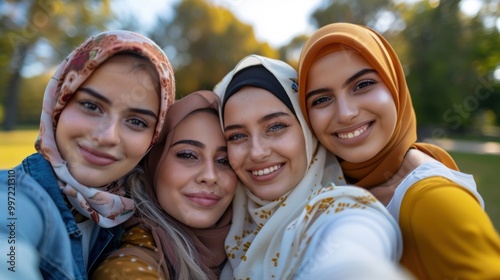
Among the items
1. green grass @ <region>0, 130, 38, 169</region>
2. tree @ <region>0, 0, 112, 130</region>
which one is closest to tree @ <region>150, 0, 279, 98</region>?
tree @ <region>0, 0, 112, 130</region>

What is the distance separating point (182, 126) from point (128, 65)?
44 centimetres

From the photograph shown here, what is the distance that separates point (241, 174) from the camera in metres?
2.04

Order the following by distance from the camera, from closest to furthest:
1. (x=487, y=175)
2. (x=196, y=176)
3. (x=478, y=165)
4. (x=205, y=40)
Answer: (x=196, y=176) → (x=487, y=175) → (x=478, y=165) → (x=205, y=40)

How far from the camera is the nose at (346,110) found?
72.3 inches

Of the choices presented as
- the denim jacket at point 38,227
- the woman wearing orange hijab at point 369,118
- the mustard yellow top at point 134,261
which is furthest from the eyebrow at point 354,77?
the denim jacket at point 38,227

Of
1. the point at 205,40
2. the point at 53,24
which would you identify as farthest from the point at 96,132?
the point at 205,40

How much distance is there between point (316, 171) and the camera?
2.03 metres

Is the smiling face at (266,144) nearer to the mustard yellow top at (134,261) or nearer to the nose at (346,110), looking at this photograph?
the nose at (346,110)

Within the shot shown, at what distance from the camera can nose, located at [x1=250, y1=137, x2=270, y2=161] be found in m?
1.92

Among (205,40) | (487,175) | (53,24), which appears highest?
(53,24)

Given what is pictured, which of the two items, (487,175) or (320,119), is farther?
(487,175)

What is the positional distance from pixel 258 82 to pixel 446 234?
3.61ft

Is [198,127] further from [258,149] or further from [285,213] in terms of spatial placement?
[285,213]

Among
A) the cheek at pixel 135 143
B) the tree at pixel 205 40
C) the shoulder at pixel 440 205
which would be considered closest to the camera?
the shoulder at pixel 440 205
